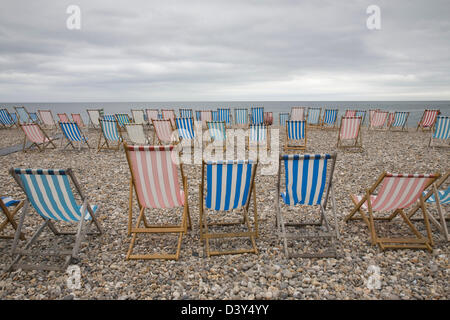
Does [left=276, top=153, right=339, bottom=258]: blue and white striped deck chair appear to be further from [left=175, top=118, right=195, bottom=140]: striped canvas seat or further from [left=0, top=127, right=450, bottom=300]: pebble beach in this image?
[left=175, top=118, right=195, bottom=140]: striped canvas seat

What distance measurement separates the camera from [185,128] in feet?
24.5

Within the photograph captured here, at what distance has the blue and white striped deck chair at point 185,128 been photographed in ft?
24.2

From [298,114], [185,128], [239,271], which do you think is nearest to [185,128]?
[185,128]

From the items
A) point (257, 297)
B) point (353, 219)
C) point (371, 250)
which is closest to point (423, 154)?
point (353, 219)

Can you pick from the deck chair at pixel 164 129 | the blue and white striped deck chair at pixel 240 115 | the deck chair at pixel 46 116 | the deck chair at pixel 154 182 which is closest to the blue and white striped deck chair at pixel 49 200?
the deck chair at pixel 154 182

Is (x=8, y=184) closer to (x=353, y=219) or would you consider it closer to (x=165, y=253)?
(x=165, y=253)

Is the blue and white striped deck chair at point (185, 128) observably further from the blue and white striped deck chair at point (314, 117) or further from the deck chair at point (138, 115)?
the blue and white striped deck chair at point (314, 117)

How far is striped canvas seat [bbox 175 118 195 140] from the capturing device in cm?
738

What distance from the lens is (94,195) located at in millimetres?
4086

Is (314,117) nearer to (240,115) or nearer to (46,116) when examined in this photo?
(240,115)

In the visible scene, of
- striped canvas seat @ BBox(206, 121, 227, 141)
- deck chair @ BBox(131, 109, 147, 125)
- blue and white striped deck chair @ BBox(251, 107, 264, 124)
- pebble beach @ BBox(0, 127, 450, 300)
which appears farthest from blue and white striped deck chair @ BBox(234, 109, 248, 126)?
pebble beach @ BBox(0, 127, 450, 300)
